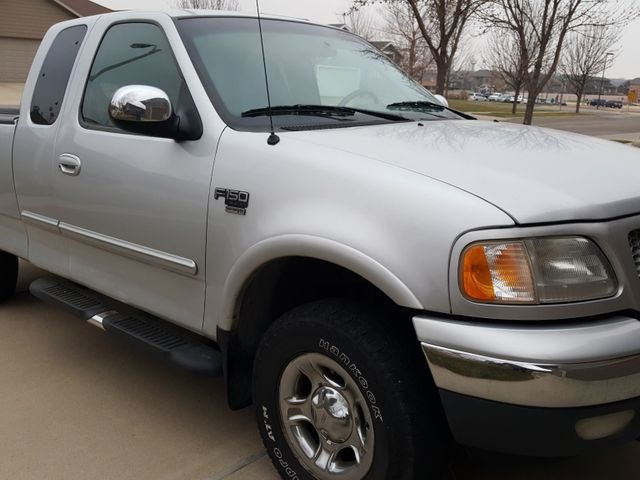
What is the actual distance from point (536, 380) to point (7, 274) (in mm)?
4077

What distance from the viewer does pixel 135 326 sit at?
3.16m

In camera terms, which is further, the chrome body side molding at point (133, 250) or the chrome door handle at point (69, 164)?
the chrome door handle at point (69, 164)

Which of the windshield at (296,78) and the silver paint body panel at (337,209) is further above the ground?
the windshield at (296,78)

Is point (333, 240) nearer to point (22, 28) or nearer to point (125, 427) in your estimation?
point (125, 427)

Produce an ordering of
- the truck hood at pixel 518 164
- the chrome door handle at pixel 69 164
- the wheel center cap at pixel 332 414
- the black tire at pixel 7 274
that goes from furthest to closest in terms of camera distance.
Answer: the black tire at pixel 7 274 < the chrome door handle at pixel 69 164 < the wheel center cap at pixel 332 414 < the truck hood at pixel 518 164

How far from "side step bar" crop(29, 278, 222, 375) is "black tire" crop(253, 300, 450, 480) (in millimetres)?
584

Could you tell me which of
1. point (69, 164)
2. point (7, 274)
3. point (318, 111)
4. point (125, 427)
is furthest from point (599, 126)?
point (125, 427)

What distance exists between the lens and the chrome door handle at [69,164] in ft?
10.7

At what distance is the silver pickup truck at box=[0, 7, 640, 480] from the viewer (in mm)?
1903

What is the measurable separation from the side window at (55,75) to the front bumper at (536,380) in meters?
2.65

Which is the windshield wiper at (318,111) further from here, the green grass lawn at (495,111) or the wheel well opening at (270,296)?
the green grass lawn at (495,111)

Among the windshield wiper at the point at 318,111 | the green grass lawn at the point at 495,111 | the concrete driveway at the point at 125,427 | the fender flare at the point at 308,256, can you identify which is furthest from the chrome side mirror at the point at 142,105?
the green grass lawn at the point at 495,111

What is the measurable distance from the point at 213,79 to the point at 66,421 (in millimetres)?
1774

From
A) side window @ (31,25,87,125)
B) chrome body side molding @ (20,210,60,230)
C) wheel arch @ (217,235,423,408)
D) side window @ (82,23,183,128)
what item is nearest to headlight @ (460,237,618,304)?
wheel arch @ (217,235,423,408)
